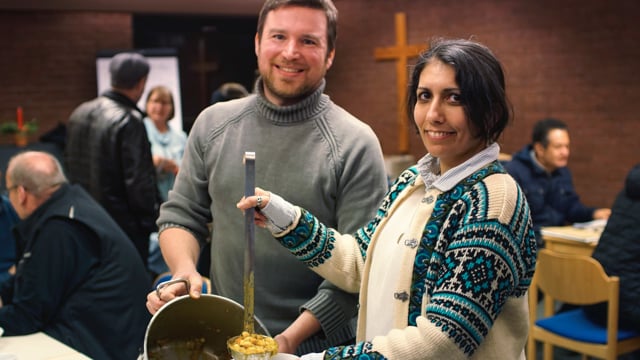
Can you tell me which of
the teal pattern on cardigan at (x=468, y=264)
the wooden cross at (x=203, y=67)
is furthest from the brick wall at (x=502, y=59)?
the teal pattern on cardigan at (x=468, y=264)

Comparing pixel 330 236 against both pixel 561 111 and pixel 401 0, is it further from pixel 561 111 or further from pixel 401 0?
pixel 401 0

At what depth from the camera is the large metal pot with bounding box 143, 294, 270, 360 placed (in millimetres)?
1427

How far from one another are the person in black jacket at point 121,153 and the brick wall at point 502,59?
2.30 meters

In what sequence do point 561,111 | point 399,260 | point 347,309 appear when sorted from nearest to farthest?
point 399,260, point 347,309, point 561,111

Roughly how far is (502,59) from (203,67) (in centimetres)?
383

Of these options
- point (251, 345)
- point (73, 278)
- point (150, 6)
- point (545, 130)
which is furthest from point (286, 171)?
point (150, 6)

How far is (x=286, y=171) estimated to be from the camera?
1783mm

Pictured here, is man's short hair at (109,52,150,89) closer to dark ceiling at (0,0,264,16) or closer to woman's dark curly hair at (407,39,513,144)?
woman's dark curly hair at (407,39,513,144)

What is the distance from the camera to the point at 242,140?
6.00 feet

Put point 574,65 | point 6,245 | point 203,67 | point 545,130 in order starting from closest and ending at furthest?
point 6,245 → point 545,130 → point 574,65 → point 203,67

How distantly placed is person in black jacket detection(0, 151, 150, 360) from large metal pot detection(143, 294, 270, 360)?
4.41 ft

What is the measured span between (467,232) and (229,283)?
2.56ft

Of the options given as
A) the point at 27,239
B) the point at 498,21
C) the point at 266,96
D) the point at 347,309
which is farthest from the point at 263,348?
the point at 498,21

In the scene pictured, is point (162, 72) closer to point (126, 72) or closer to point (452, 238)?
point (126, 72)
